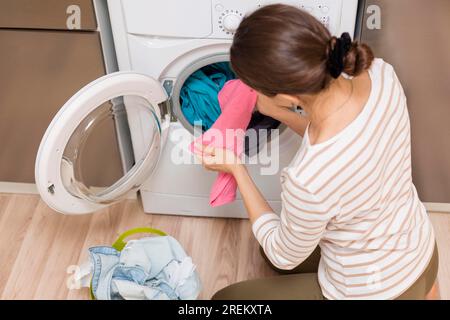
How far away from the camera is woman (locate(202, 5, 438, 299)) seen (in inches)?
40.3

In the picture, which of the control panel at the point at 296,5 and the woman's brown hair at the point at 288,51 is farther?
the control panel at the point at 296,5

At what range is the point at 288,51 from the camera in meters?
1.00

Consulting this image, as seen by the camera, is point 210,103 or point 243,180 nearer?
point 243,180

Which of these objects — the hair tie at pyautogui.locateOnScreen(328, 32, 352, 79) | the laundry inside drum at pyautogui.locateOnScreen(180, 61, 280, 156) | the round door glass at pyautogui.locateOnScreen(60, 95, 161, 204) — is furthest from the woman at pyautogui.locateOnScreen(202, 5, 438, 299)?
the round door glass at pyautogui.locateOnScreen(60, 95, 161, 204)

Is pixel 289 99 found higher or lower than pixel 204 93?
higher

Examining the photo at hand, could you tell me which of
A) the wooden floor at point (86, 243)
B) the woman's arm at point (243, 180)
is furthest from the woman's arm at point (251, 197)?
the wooden floor at point (86, 243)

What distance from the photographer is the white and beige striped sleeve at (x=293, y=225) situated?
1.14 m

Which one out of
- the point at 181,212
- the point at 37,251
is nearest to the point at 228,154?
the point at 181,212

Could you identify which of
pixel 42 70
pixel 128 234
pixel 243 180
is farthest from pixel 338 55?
pixel 128 234

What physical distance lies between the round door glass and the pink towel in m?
0.20

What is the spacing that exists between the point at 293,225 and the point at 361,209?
0.13m

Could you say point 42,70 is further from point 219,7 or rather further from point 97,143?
point 219,7

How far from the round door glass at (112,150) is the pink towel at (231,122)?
0.20m

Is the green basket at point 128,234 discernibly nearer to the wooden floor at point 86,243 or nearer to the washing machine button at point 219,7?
the wooden floor at point 86,243
